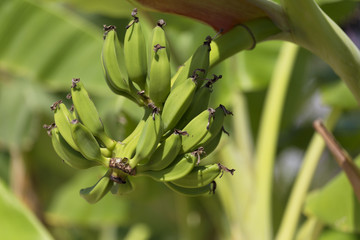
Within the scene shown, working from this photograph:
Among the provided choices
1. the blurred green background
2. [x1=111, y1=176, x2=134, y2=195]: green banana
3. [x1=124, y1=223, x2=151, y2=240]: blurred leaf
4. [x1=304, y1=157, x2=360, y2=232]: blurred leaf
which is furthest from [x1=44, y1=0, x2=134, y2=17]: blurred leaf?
[x1=124, y1=223, x2=151, y2=240]: blurred leaf

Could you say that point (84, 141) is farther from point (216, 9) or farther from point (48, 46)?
point (48, 46)

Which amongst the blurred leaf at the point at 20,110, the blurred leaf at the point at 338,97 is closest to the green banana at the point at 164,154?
the blurred leaf at the point at 338,97

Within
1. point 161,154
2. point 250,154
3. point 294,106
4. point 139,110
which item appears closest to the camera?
point 161,154

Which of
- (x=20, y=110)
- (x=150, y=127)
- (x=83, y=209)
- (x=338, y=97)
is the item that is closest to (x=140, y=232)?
(x=83, y=209)

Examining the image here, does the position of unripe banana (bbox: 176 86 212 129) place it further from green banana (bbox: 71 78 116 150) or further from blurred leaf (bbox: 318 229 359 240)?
blurred leaf (bbox: 318 229 359 240)

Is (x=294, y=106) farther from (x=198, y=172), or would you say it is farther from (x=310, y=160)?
(x=198, y=172)

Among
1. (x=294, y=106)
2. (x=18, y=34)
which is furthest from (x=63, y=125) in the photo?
(x=294, y=106)
